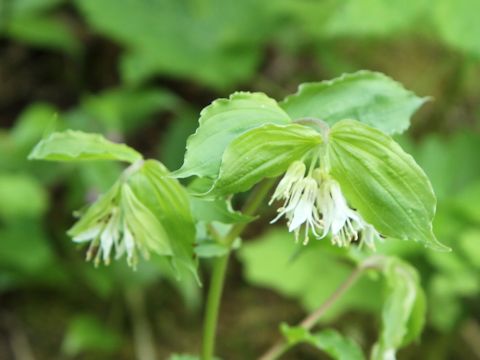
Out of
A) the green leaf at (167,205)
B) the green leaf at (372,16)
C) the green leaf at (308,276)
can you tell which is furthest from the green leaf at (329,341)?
the green leaf at (372,16)

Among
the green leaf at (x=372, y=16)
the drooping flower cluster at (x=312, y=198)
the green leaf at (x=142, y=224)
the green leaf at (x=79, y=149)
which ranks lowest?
the green leaf at (x=142, y=224)

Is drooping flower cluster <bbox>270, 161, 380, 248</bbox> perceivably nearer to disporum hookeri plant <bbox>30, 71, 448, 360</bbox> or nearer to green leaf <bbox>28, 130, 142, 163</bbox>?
disporum hookeri plant <bbox>30, 71, 448, 360</bbox>

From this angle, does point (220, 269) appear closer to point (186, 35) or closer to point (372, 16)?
point (372, 16)

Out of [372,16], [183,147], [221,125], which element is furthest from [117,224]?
[183,147]

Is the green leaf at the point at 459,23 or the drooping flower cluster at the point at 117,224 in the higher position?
the green leaf at the point at 459,23

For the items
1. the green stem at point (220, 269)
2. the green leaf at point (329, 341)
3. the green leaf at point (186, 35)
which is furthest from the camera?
the green leaf at point (186, 35)

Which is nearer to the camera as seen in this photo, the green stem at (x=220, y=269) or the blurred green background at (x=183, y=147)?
the green stem at (x=220, y=269)

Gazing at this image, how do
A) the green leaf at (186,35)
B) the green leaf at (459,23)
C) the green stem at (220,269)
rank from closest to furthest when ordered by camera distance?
the green stem at (220,269) < the green leaf at (459,23) < the green leaf at (186,35)

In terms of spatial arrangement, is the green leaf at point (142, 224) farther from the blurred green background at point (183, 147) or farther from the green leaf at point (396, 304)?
the blurred green background at point (183, 147)
